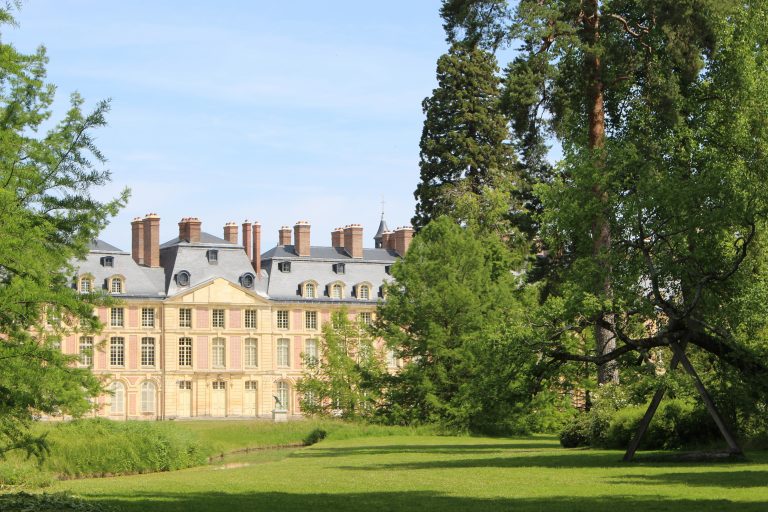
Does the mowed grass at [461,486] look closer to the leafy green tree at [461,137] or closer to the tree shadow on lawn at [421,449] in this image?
the tree shadow on lawn at [421,449]

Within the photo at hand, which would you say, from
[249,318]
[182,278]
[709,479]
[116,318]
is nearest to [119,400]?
[116,318]

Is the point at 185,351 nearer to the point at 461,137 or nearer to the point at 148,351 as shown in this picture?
the point at 148,351

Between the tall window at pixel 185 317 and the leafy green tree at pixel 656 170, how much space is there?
2231 inches

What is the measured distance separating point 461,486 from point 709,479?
11.8 ft

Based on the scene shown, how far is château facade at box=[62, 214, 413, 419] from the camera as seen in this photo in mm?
81062

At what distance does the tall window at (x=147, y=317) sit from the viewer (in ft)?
269

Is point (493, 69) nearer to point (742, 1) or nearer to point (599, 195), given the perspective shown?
point (742, 1)

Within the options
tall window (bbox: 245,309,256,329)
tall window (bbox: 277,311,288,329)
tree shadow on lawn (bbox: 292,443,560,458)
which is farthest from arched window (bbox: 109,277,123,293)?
tree shadow on lawn (bbox: 292,443,560,458)

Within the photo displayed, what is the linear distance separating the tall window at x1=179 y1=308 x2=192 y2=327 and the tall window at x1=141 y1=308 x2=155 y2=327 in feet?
5.99

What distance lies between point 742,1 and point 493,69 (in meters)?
25.9

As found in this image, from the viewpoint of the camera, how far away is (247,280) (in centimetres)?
8469

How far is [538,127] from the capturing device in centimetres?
3027

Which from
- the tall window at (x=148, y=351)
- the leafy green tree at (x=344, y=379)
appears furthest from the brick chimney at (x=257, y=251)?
the leafy green tree at (x=344, y=379)

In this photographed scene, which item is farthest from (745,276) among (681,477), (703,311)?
(681,477)
